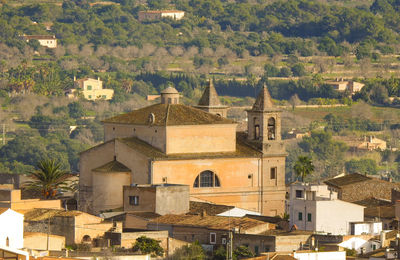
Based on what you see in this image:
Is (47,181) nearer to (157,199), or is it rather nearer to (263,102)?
(157,199)

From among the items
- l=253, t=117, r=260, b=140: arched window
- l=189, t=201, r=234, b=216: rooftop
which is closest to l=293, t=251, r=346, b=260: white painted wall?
l=189, t=201, r=234, b=216: rooftop

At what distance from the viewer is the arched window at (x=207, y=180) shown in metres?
61.1

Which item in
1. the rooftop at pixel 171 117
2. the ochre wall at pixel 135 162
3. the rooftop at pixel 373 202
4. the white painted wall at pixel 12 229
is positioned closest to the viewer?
the white painted wall at pixel 12 229

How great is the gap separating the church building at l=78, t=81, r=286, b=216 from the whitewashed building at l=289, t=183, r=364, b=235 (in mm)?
6311

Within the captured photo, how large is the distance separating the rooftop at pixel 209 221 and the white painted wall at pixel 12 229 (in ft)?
26.2

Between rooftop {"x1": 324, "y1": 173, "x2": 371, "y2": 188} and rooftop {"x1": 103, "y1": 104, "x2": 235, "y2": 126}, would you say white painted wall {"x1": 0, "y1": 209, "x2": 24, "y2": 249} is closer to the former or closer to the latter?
rooftop {"x1": 103, "y1": 104, "x2": 235, "y2": 126}

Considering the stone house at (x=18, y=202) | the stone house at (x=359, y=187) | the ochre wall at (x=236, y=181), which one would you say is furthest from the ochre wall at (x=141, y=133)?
the stone house at (x=359, y=187)

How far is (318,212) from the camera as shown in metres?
53.7

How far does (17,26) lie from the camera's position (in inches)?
7810

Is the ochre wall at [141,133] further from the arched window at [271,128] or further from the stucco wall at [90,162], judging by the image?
the arched window at [271,128]

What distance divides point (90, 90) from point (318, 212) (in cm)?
11029

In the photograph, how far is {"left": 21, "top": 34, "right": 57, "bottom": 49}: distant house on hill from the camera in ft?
623

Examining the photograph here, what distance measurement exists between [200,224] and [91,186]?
10.3 m

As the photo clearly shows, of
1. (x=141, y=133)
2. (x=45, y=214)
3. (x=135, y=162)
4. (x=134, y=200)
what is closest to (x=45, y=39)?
(x=141, y=133)
